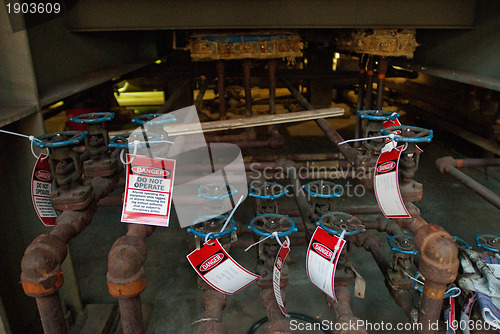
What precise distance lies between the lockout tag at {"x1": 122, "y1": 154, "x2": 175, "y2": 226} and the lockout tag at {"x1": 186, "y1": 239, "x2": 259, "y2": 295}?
213 mm

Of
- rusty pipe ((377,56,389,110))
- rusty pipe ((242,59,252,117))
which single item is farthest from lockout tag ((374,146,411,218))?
rusty pipe ((242,59,252,117))

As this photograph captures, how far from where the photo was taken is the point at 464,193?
12.5ft

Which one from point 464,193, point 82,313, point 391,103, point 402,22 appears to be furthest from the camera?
point 391,103

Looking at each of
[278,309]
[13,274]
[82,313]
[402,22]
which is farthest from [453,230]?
[13,274]

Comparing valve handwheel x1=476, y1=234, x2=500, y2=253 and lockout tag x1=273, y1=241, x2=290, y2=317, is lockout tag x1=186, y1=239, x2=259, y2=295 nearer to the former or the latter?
lockout tag x1=273, y1=241, x2=290, y2=317

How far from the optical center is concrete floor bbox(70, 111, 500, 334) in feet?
7.41

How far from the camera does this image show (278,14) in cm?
256

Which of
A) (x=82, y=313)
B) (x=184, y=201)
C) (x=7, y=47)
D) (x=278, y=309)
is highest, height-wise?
(x=7, y=47)

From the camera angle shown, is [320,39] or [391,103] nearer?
[320,39]

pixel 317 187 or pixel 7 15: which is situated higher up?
pixel 7 15

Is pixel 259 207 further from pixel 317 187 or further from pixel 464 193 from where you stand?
pixel 464 193

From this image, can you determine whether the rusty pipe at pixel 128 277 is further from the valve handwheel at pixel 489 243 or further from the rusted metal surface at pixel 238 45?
the rusted metal surface at pixel 238 45

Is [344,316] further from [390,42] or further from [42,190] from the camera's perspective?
[390,42]

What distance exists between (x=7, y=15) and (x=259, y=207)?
1471mm
